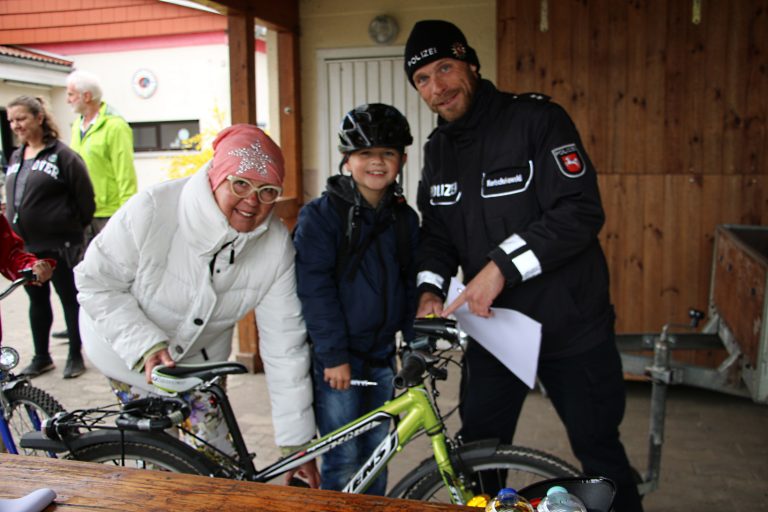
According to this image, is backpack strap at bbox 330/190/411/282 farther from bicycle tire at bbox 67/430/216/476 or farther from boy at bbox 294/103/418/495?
bicycle tire at bbox 67/430/216/476

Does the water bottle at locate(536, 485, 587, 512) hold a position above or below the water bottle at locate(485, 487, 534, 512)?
above

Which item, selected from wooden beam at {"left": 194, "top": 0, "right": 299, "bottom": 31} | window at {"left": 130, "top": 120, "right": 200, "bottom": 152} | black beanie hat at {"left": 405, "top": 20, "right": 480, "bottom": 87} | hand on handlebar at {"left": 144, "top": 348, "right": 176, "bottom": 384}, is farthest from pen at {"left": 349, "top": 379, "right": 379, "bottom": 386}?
window at {"left": 130, "top": 120, "right": 200, "bottom": 152}

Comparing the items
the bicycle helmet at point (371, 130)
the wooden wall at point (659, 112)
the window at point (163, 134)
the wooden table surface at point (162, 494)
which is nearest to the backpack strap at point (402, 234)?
the bicycle helmet at point (371, 130)

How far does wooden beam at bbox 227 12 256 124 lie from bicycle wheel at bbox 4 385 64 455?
237 centimetres

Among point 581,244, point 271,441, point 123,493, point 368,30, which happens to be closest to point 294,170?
point 368,30

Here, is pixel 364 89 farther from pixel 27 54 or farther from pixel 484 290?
pixel 484 290

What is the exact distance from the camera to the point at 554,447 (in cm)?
402

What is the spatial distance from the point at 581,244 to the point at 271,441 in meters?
2.64

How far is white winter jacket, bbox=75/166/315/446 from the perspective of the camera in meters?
2.28

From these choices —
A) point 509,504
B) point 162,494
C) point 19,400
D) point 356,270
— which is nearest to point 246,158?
point 356,270

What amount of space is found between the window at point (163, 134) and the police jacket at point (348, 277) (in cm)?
1196

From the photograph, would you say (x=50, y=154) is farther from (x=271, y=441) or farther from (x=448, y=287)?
(x=448, y=287)

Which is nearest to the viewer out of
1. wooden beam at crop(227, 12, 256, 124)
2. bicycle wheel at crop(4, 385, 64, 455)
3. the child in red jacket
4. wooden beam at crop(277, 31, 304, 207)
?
bicycle wheel at crop(4, 385, 64, 455)

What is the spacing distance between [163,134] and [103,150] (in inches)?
336
